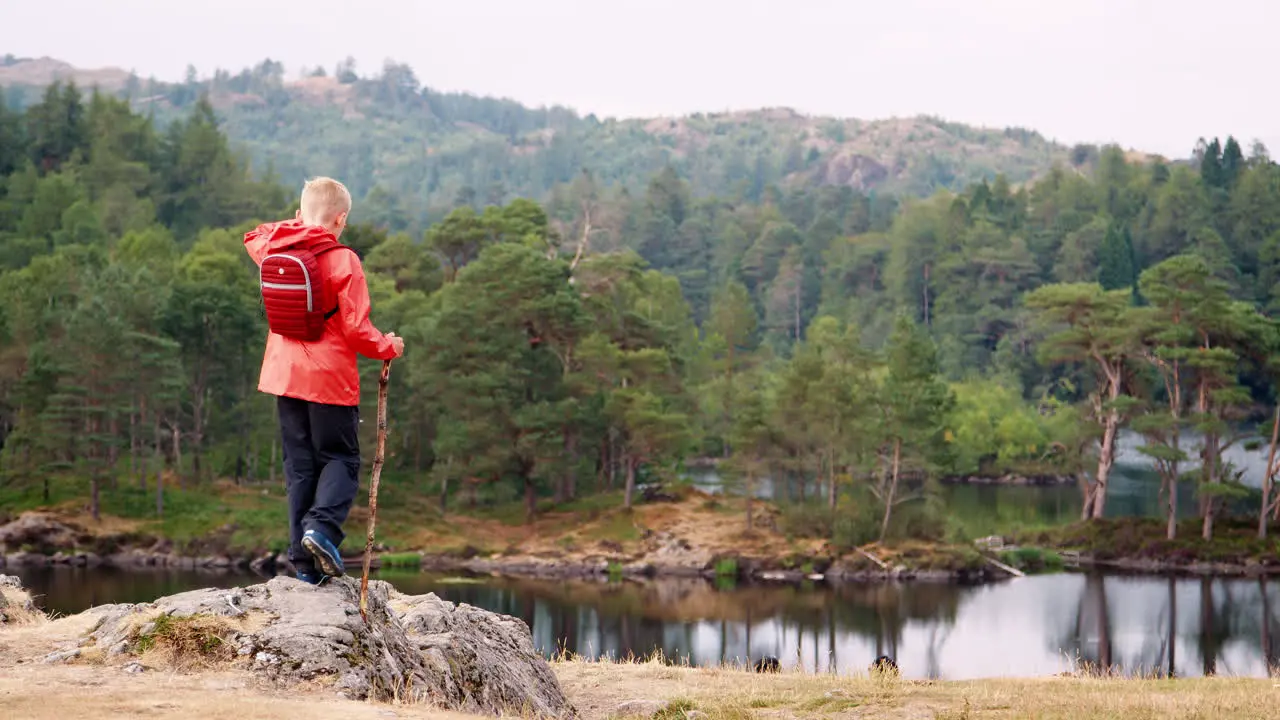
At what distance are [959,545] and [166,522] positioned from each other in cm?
2249

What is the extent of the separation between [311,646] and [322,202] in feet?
7.59

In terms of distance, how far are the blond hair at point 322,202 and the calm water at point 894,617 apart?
1904 cm

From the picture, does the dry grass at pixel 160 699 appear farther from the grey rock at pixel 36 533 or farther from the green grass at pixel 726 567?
the grey rock at pixel 36 533

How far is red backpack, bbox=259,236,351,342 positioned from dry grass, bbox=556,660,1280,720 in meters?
3.16

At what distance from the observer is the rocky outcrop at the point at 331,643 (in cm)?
691

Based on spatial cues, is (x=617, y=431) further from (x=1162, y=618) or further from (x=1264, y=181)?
(x=1264, y=181)

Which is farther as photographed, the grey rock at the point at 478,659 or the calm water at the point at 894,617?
the calm water at the point at 894,617

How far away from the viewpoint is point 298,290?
23.1ft

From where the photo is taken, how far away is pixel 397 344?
6.93m

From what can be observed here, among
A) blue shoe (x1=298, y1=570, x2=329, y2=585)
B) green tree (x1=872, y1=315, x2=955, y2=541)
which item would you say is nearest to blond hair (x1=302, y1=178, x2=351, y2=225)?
blue shoe (x1=298, y1=570, x2=329, y2=585)

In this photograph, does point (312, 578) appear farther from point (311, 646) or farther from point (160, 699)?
point (160, 699)

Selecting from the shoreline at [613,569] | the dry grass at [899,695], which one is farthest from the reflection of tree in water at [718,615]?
the dry grass at [899,695]

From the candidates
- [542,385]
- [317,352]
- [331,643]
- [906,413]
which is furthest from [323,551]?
[542,385]

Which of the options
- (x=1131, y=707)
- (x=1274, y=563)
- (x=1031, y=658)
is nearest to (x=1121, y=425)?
(x=1274, y=563)
